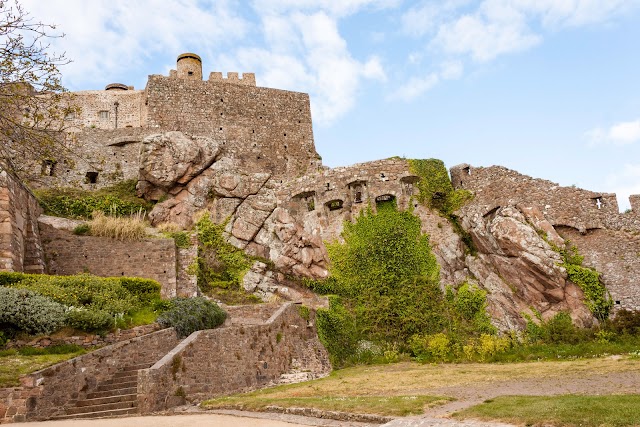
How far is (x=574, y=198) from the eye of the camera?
2333cm

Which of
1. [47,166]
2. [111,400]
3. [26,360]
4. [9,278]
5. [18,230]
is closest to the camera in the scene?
[26,360]

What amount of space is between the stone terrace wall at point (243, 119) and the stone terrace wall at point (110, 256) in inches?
408

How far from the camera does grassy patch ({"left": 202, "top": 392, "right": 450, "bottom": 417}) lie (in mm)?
9719

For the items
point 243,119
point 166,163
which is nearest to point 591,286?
point 166,163

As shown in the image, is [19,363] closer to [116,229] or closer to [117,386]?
[117,386]

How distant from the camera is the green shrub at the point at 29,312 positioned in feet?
44.4

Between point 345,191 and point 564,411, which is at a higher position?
point 345,191

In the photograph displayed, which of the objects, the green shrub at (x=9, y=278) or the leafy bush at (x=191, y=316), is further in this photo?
the leafy bush at (x=191, y=316)

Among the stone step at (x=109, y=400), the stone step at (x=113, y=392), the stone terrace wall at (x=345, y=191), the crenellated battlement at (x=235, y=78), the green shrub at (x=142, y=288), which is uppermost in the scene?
the crenellated battlement at (x=235, y=78)

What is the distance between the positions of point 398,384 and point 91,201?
757 inches

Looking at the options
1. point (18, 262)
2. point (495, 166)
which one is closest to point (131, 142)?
point (18, 262)

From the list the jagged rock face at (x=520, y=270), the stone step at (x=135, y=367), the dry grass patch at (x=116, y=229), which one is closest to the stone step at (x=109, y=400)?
the stone step at (x=135, y=367)

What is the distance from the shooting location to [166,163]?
2784 centimetres

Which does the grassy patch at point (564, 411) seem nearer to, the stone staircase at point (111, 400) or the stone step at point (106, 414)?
the stone step at point (106, 414)
